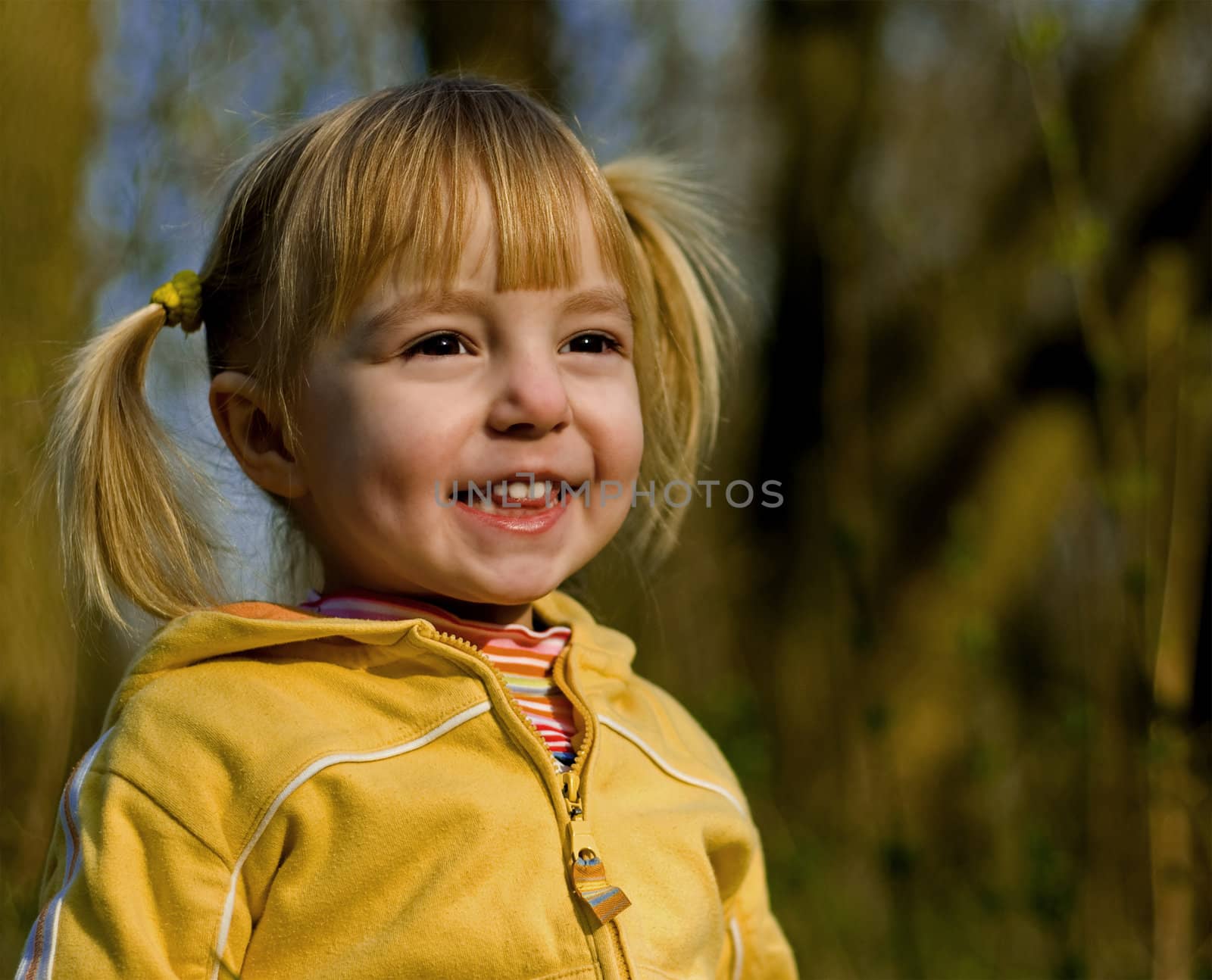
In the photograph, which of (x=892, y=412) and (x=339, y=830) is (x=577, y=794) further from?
(x=892, y=412)

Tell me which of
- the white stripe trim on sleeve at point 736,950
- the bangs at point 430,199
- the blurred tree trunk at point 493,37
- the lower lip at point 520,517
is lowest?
the white stripe trim on sleeve at point 736,950

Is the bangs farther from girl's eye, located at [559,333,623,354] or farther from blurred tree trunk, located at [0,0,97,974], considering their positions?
blurred tree trunk, located at [0,0,97,974]

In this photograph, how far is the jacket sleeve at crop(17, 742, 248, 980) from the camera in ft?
4.93

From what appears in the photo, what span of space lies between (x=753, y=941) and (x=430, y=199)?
1266 mm

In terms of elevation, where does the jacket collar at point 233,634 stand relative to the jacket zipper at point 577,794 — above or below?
above

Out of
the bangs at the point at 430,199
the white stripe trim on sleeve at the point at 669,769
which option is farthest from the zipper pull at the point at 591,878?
the bangs at the point at 430,199

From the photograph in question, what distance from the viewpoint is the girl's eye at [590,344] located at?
1.91 m

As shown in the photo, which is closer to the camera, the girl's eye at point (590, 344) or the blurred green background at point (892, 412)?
the girl's eye at point (590, 344)

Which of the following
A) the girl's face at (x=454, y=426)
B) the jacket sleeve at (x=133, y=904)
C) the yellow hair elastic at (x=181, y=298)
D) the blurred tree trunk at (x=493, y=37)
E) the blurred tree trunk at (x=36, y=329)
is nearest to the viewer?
the jacket sleeve at (x=133, y=904)

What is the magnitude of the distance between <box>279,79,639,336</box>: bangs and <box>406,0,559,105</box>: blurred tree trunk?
2.18m

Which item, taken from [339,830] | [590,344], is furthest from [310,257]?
[339,830]

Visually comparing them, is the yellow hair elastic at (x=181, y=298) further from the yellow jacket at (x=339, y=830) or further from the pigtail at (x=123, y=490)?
the yellow jacket at (x=339, y=830)

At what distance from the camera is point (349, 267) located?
1769 millimetres

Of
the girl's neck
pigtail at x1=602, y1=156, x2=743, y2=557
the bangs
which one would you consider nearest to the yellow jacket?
the girl's neck
